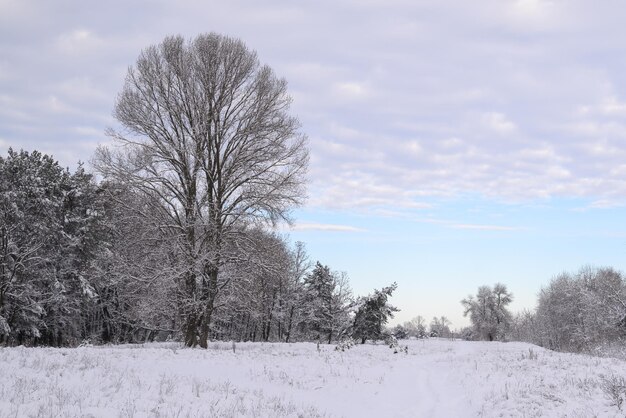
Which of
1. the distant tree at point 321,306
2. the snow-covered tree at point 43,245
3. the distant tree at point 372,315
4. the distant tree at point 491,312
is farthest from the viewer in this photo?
the distant tree at point 491,312

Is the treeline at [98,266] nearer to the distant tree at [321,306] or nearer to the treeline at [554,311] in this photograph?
the distant tree at [321,306]

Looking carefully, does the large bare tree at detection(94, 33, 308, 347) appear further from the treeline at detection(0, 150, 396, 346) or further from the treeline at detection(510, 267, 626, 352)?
the treeline at detection(510, 267, 626, 352)

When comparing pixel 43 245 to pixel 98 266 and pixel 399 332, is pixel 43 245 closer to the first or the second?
pixel 98 266

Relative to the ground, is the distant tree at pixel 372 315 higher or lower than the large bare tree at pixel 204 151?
lower

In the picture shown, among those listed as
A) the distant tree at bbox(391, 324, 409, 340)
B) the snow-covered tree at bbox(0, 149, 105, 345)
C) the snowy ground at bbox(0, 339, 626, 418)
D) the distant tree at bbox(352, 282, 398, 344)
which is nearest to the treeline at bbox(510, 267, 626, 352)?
the distant tree at bbox(391, 324, 409, 340)

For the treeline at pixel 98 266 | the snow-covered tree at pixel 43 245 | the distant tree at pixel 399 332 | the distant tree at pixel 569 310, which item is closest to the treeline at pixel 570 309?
the distant tree at pixel 569 310

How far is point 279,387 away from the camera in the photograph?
40.9 ft

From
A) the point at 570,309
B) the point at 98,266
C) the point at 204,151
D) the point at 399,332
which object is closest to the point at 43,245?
the point at 98,266

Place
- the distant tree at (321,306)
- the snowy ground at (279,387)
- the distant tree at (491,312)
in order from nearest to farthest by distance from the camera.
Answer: the snowy ground at (279,387)
the distant tree at (321,306)
the distant tree at (491,312)

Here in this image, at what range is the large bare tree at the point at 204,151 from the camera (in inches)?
745

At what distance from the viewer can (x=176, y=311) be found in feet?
63.8

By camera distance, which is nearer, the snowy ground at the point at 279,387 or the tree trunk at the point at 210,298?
the snowy ground at the point at 279,387

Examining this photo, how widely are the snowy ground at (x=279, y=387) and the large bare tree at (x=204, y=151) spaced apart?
16.1 ft

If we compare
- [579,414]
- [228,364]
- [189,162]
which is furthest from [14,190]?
[579,414]
